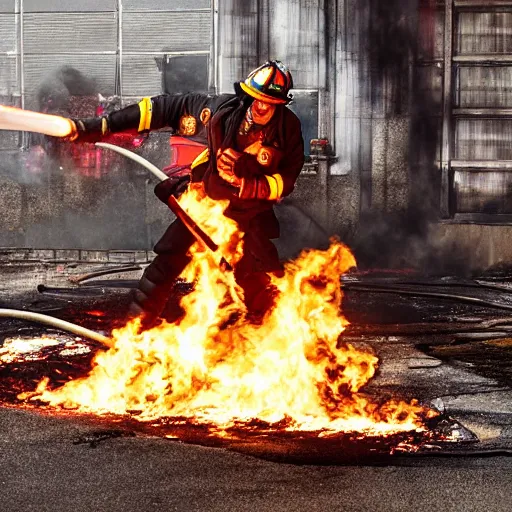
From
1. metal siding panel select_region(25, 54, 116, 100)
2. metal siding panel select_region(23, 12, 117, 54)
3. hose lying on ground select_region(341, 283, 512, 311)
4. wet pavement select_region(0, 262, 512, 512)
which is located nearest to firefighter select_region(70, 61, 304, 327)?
wet pavement select_region(0, 262, 512, 512)

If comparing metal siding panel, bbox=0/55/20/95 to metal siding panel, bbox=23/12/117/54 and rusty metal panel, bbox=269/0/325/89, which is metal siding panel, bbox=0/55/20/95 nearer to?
metal siding panel, bbox=23/12/117/54

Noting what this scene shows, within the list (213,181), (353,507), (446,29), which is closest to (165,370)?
(213,181)

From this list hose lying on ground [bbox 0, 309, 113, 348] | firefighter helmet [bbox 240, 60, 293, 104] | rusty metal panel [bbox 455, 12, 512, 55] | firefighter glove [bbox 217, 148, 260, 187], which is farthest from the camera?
rusty metal panel [bbox 455, 12, 512, 55]

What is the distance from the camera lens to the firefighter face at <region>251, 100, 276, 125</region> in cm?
693

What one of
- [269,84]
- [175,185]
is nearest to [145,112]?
[175,185]

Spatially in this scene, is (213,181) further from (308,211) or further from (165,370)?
(308,211)

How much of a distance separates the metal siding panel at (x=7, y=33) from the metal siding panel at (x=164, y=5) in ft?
5.12

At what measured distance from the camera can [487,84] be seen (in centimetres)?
1387

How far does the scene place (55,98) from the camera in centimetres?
1442

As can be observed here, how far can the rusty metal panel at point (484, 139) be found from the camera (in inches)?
549

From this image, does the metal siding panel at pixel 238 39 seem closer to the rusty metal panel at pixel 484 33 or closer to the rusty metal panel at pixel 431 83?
the rusty metal panel at pixel 431 83

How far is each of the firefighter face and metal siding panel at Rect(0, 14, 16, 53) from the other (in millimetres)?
8502

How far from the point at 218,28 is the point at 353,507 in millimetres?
10337

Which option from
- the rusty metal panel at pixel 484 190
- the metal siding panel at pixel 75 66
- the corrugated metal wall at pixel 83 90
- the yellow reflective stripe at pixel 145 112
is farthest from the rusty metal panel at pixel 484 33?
the yellow reflective stripe at pixel 145 112
